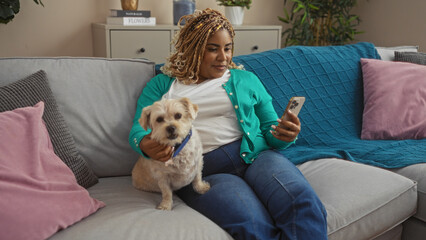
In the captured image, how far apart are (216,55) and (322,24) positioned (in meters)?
2.48

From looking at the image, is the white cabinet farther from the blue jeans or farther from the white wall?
the blue jeans

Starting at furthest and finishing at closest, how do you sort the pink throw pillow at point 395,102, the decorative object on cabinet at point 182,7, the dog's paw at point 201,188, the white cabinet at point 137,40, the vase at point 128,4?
1. the decorative object on cabinet at point 182,7
2. the vase at point 128,4
3. the white cabinet at point 137,40
4. the pink throw pillow at point 395,102
5. the dog's paw at point 201,188

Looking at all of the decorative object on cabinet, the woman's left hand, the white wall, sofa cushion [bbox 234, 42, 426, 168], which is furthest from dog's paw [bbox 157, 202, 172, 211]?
the white wall

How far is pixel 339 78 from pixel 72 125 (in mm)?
1474

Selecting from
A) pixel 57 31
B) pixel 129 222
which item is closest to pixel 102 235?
pixel 129 222

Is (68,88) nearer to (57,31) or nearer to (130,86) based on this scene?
(130,86)

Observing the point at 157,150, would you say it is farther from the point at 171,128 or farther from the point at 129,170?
the point at 129,170

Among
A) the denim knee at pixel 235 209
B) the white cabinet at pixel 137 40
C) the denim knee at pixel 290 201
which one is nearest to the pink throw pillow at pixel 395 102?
the denim knee at pixel 290 201

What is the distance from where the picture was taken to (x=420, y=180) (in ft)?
5.32

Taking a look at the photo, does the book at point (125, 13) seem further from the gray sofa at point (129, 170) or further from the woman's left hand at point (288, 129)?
the woman's left hand at point (288, 129)

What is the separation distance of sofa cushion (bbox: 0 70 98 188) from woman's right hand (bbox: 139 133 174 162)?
0.31 meters

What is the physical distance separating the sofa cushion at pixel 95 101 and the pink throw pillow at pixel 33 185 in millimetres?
238

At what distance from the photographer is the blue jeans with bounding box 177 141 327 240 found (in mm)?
1221

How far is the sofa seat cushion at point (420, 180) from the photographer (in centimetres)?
160
